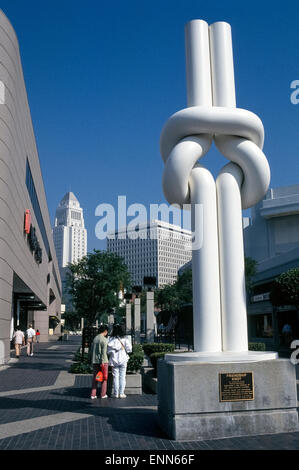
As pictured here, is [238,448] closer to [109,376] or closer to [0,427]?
[0,427]

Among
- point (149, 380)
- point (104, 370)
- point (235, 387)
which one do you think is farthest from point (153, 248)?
point (235, 387)

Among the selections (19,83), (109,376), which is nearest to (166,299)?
(19,83)

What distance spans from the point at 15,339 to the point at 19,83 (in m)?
12.7

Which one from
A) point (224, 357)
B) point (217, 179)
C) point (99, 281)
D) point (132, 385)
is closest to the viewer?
point (224, 357)

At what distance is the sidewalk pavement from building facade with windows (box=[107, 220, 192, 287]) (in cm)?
3133

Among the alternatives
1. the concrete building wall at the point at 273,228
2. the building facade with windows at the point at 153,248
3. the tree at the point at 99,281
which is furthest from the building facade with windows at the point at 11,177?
the concrete building wall at the point at 273,228

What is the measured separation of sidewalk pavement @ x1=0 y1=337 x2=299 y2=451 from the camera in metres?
6.05

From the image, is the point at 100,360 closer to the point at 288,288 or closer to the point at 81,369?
the point at 81,369

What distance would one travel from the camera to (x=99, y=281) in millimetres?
31969

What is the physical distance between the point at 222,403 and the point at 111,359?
14.6 ft

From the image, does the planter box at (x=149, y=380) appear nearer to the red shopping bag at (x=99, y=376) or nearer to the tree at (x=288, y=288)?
the red shopping bag at (x=99, y=376)

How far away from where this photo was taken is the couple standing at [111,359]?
33.8ft

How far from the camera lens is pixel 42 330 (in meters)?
54.5
